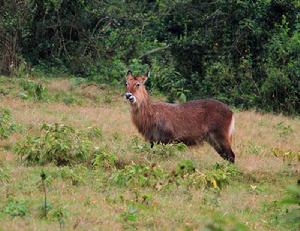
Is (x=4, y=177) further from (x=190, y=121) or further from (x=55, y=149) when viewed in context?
(x=190, y=121)

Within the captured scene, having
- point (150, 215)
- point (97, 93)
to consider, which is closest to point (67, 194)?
point (150, 215)

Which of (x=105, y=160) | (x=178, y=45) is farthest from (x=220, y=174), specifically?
(x=178, y=45)

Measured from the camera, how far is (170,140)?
9.58m

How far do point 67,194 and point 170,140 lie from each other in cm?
Answer: 273

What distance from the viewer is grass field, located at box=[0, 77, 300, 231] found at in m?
6.41

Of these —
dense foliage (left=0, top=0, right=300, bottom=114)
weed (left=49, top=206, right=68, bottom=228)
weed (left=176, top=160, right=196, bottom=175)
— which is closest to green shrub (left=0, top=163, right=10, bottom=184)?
weed (left=49, top=206, right=68, bottom=228)

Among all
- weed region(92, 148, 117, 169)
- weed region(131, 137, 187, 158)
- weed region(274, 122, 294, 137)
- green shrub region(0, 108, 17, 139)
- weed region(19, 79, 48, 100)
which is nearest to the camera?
weed region(92, 148, 117, 169)

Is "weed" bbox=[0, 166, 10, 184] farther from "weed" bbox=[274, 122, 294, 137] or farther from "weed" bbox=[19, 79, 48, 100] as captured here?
"weed" bbox=[19, 79, 48, 100]

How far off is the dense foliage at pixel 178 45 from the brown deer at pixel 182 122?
579cm

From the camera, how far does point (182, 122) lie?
9.59 metres

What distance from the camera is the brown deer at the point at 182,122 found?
378 inches

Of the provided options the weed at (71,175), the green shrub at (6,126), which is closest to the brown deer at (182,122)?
the green shrub at (6,126)

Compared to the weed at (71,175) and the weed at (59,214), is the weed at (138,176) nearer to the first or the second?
the weed at (71,175)

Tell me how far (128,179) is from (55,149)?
3.72ft
